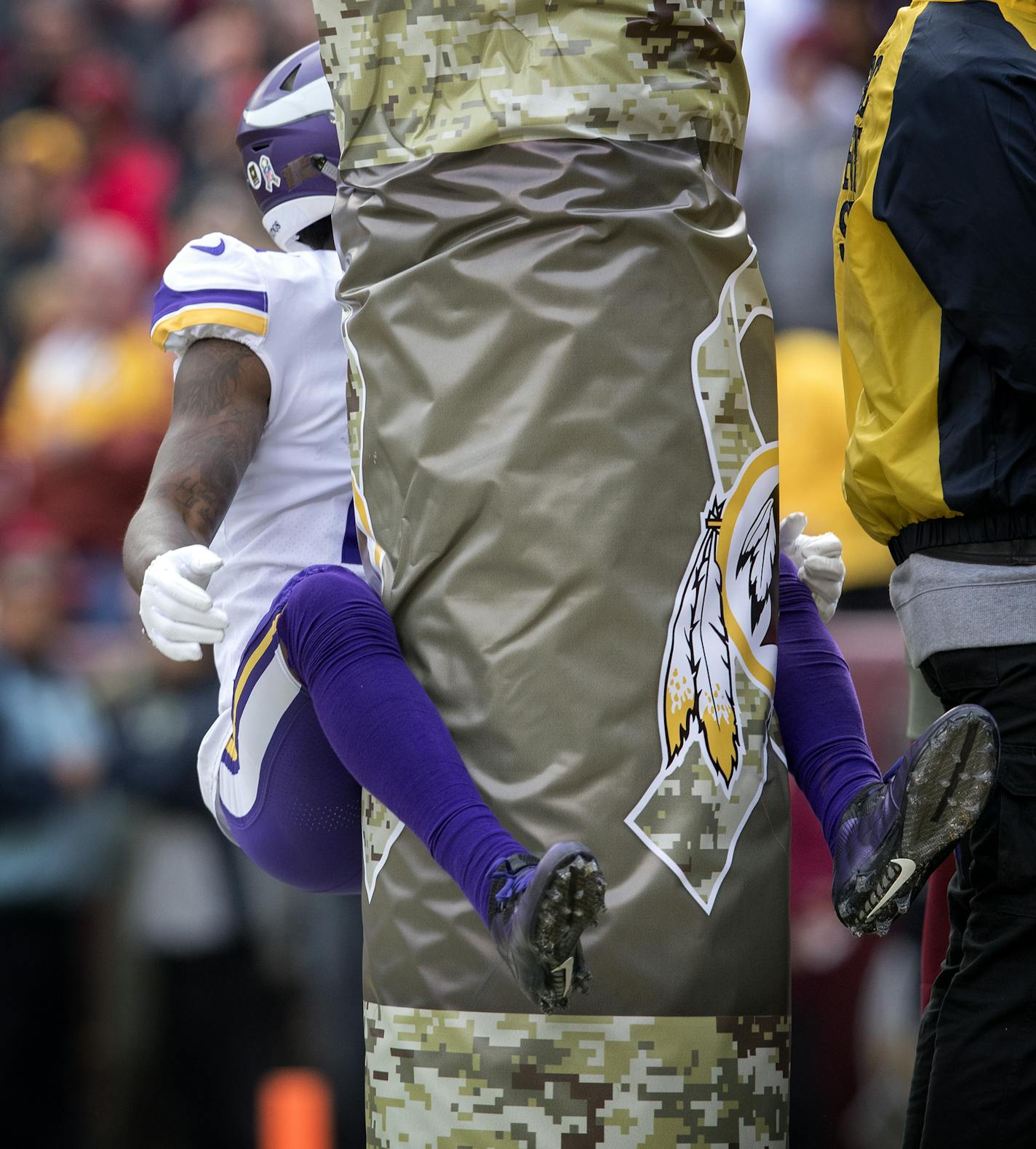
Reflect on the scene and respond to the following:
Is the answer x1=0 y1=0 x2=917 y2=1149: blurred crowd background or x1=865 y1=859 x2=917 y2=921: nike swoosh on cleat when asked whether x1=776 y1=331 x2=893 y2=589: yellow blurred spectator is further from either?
x1=865 y1=859 x2=917 y2=921: nike swoosh on cleat

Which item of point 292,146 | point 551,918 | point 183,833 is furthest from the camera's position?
point 183,833

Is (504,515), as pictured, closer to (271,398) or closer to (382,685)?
(382,685)

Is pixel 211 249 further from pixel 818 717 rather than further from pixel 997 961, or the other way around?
pixel 997 961

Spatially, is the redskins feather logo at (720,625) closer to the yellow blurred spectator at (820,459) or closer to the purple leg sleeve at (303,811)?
the purple leg sleeve at (303,811)

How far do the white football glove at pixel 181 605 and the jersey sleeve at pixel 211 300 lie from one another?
1.32ft

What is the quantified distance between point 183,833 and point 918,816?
2.51 meters

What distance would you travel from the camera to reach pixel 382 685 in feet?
4.93

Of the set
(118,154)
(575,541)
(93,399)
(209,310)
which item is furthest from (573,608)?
(118,154)

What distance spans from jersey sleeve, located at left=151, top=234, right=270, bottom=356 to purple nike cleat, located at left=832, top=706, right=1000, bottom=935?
0.90 metres

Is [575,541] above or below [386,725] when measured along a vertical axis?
above

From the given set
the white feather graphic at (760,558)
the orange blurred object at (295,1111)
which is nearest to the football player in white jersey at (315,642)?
the white feather graphic at (760,558)

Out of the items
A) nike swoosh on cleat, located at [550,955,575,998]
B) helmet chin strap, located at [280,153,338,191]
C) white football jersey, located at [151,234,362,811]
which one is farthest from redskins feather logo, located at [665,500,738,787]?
helmet chin strap, located at [280,153,338,191]

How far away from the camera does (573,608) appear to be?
1.50 meters

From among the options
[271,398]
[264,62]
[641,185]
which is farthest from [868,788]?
[264,62]
